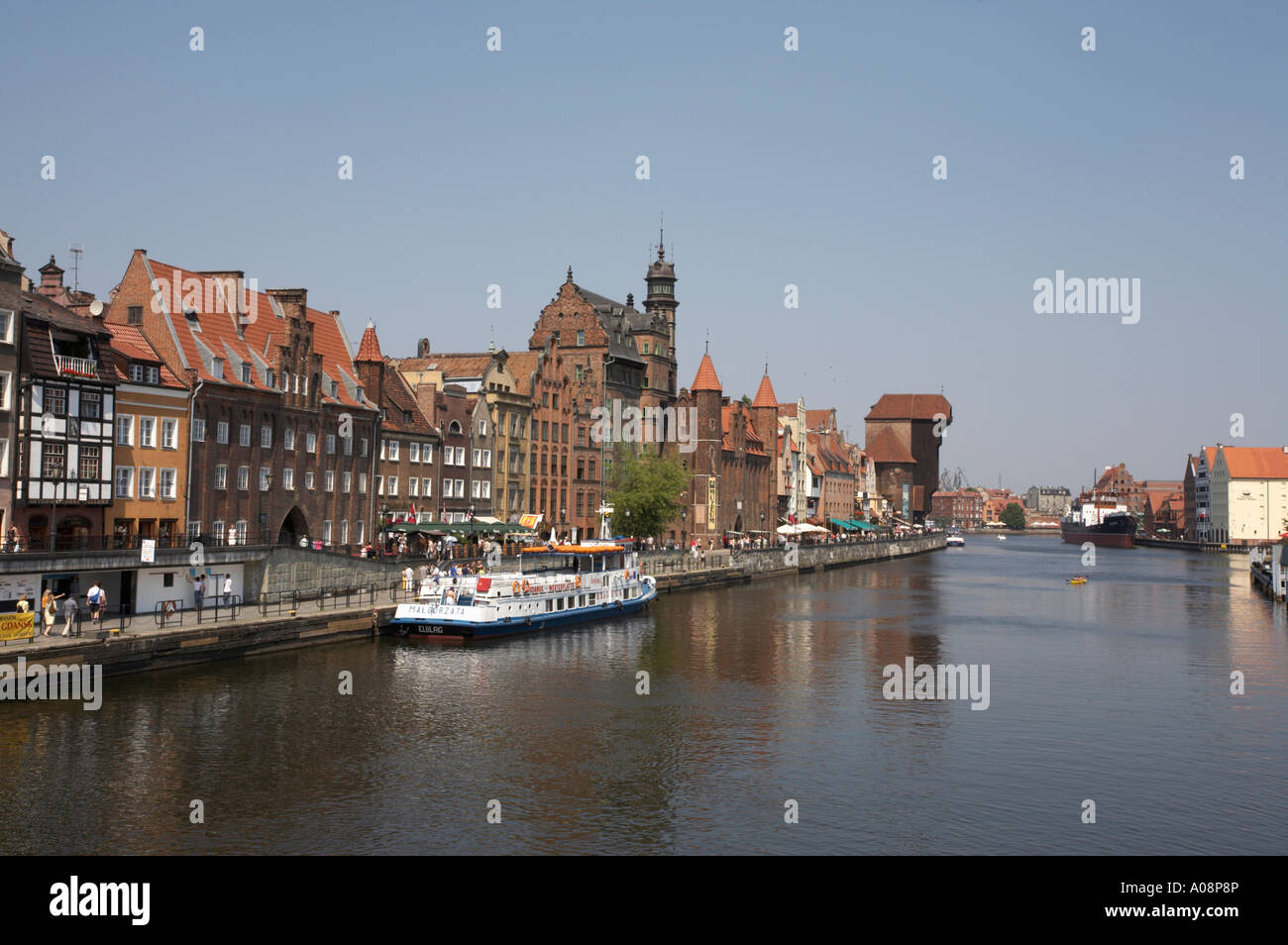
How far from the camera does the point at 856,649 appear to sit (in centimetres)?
6862

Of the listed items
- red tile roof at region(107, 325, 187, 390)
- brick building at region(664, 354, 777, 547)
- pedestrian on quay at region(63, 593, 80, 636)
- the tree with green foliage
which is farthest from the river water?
brick building at region(664, 354, 777, 547)

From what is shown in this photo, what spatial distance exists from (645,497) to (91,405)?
68.1 m

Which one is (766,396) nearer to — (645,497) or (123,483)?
(645,497)

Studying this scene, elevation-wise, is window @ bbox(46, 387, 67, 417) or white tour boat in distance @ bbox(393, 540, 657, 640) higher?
window @ bbox(46, 387, 67, 417)

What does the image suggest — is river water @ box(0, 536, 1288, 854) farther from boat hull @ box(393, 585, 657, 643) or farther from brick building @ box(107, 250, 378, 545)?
brick building @ box(107, 250, 378, 545)

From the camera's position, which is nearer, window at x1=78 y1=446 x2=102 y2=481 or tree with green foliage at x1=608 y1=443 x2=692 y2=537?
window at x1=78 y1=446 x2=102 y2=481

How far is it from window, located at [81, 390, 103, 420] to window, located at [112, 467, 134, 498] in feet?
11.7

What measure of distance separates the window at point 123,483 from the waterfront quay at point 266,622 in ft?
23.8

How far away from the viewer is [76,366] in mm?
58844

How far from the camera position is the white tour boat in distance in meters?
65.3

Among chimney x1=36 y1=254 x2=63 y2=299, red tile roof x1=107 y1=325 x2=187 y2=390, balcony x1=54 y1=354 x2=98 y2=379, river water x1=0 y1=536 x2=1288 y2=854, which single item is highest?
chimney x1=36 y1=254 x2=63 y2=299

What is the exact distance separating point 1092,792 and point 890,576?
108475 mm

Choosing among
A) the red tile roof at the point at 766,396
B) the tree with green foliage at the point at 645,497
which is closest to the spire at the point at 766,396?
the red tile roof at the point at 766,396
